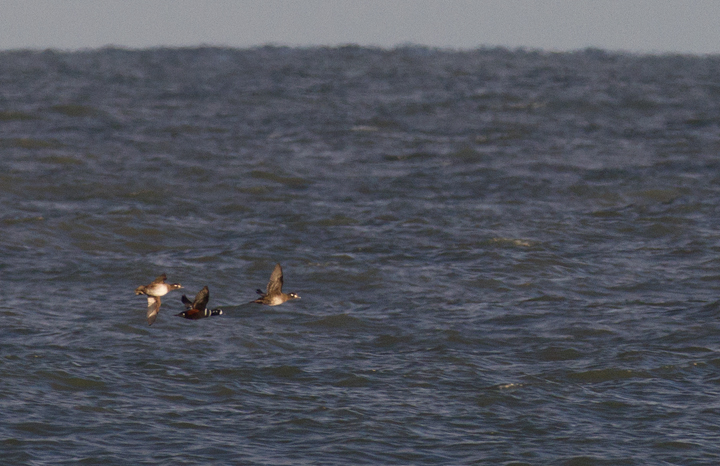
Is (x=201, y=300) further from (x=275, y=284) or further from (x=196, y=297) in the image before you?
(x=275, y=284)

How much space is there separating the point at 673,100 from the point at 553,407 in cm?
4150

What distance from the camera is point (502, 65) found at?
8394cm

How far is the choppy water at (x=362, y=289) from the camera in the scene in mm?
14562

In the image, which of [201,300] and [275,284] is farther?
[275,284]

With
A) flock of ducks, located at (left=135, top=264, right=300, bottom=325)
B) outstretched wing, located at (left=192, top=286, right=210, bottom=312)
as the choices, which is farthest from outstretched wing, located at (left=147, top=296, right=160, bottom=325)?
outstretched wing, located at (left=192, top=286, right=210, bottom=312)

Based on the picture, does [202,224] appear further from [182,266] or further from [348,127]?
[348,127]

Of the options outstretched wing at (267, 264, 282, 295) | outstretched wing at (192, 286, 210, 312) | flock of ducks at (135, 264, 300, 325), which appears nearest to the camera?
outstretched wing at (192, 286, 210, 312)

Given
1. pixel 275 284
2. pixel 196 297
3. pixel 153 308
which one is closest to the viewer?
pixel 196 297

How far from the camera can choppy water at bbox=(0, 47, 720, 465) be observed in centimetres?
1456

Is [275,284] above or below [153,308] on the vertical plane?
above

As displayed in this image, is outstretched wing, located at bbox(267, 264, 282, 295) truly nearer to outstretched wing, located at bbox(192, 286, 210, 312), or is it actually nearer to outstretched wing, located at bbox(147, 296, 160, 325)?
outstretched wing, located at bbox(192, 286, 210, 312)

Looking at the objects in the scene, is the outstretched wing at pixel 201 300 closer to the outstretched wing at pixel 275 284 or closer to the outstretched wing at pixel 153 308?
the outstretched wing at pixel 153 308

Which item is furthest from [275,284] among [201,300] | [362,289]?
[362,289]

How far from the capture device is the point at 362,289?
21.3 m
